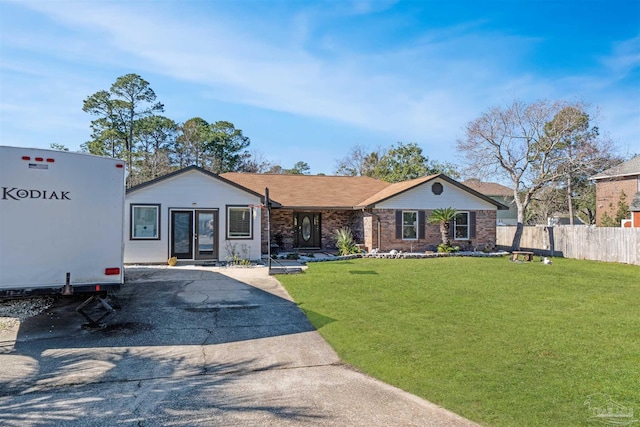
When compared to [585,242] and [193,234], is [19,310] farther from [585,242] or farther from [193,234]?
[585,242]

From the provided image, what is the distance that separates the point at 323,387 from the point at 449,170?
Result: 36.6 meters

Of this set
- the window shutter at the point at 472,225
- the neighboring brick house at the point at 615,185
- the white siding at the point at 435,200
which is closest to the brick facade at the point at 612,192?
the neighboring brick house at the point at 615,185

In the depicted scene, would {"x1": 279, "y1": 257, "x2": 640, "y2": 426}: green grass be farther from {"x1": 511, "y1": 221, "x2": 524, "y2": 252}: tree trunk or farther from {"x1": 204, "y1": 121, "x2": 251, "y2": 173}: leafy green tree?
{"x1": 204, "y1": 121, "x2": 251, "y2": 173}: leafy green tree

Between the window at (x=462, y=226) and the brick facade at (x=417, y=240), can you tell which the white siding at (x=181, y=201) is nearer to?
the brick facade at (x=417, y=240)

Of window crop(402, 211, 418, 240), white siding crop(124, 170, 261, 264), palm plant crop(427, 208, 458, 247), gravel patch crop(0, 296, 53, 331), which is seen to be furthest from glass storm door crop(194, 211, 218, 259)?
palm plant crop(427, 208, 458, 247)

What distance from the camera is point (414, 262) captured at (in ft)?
54.2

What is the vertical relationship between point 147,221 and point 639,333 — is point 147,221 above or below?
above

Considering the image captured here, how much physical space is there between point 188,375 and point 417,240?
52.4 ft

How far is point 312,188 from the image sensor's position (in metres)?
21.9

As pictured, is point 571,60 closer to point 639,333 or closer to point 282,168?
point 639,333

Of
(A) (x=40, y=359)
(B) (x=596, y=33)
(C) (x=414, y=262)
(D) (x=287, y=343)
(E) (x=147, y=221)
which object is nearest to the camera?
(A) (x=40, y=359)

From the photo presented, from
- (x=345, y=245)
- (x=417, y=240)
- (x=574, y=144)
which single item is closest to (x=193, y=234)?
(x=345, y=245)

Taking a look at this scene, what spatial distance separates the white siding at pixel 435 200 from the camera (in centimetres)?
1924

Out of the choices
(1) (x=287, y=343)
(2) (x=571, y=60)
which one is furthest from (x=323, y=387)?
(2) (x=571, y=60)
